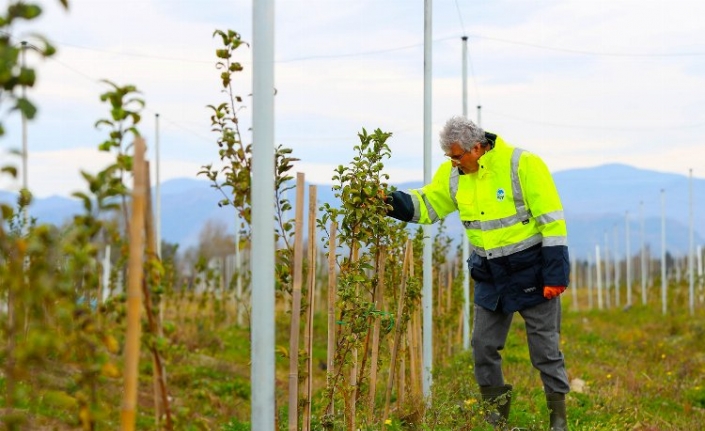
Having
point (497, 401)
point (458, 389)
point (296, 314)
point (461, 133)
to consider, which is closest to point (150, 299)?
point (296, 314)

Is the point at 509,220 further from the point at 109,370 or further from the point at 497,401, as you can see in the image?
the point at 109,370

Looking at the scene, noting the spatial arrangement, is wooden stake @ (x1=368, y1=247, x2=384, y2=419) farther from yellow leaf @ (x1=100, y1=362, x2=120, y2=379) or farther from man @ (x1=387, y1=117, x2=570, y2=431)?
yellow leaf @ (x1=100, y1=362, x2=120, y2=379)

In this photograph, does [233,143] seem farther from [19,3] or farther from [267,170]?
[19,3]

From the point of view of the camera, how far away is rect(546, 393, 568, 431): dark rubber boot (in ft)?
20.3

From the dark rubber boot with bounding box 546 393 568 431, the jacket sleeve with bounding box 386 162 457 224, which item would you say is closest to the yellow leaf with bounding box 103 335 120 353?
the jacket sleeve with bounding box 386 162 457 224

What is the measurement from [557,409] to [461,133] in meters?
1.88

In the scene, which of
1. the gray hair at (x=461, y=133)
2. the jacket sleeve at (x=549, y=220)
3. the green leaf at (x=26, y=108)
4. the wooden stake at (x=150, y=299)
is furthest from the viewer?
the gray hair at (x=461, y=133)

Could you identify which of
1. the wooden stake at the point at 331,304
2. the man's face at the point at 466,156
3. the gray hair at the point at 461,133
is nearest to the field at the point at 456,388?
the wooden stake at the point at 331,304

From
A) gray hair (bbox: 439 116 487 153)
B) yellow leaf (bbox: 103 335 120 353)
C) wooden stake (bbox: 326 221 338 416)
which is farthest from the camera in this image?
gray hair (bbox: 439 116 487 153)

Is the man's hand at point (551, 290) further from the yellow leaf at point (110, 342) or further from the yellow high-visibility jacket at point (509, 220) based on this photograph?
the yellow leaf at point (110, 342)

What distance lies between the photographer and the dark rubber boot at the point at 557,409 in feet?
20.3

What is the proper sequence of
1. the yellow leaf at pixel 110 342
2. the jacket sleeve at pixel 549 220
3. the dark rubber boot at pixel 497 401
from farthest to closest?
the dark rubber boot at pixel 497 401 → the jacket sleeve at pixel 549 220 → the yellow leaf at pixel 110 342

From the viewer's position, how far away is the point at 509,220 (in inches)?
240

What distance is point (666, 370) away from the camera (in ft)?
37.0
